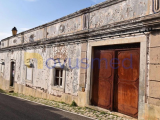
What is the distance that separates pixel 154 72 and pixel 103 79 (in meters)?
2.03

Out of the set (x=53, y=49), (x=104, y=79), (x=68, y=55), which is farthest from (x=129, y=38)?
(x=53, y=49)

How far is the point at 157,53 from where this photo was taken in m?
4.12

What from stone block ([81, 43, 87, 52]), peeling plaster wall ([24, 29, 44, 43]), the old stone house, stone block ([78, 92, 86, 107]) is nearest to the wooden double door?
the old stone house

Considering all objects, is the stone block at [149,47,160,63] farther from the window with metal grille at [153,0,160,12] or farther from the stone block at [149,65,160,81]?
the window with metal grille at [153,0,160,12]

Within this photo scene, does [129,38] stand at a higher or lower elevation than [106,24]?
lower

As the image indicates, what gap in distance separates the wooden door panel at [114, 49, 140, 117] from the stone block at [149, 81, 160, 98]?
513mm

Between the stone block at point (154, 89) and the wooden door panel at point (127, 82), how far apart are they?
1.68ft

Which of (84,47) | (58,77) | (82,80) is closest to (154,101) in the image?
(82,80)

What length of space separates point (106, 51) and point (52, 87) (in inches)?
149

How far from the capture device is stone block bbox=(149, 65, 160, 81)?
4.09 meters

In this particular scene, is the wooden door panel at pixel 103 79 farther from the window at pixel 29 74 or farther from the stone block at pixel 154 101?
the window at pixel 29 74

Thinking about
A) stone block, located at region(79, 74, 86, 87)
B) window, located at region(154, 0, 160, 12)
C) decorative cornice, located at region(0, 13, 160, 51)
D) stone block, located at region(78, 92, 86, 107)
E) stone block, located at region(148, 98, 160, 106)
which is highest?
window, located at region(154, 0, 160, 12)

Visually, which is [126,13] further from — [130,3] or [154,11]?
[154,11]

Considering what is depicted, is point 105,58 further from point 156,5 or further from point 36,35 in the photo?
point 36,35
